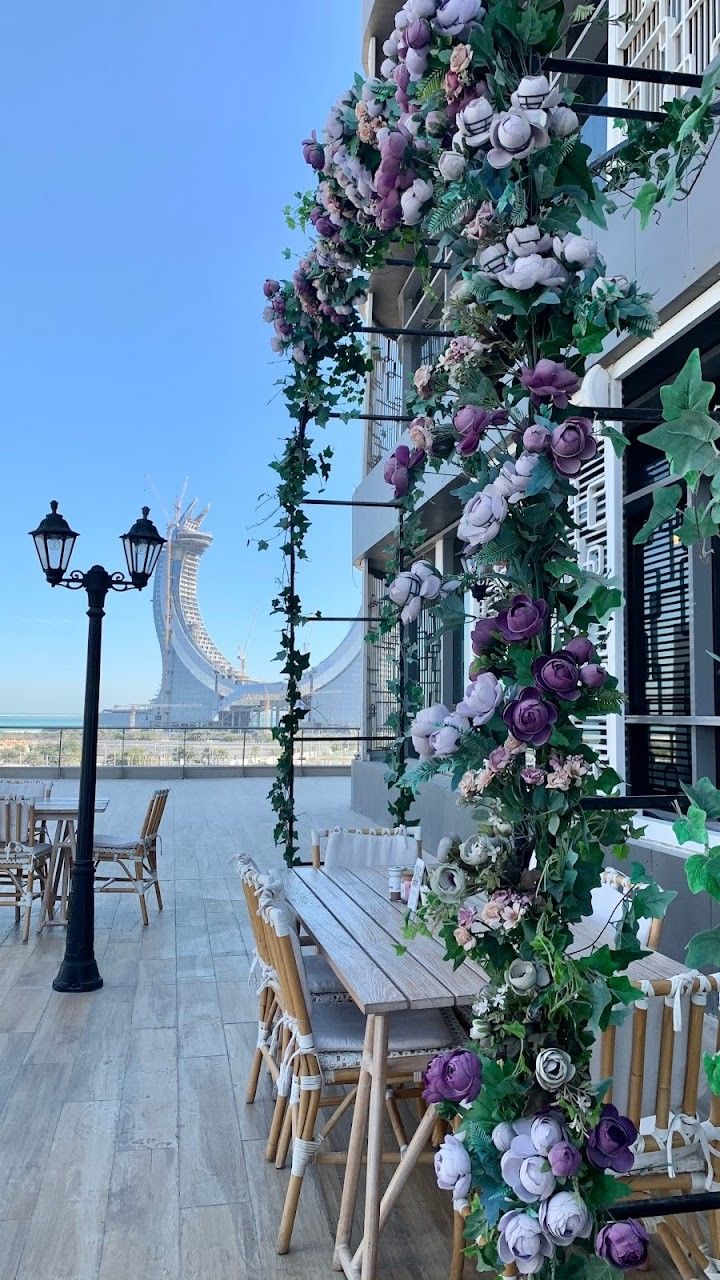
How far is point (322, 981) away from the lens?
9.94ft

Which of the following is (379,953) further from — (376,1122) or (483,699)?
(483,699)

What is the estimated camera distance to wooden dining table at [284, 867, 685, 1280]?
6.89ft

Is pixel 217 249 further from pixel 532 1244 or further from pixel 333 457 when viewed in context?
pixel 532 1244

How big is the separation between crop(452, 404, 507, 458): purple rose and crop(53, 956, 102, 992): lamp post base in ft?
12.2

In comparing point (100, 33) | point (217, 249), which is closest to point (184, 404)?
point (217, 249)

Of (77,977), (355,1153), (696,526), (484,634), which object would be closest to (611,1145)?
(484,634)

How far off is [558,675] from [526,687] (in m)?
0.05

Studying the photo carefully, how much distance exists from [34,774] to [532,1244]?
14.4m

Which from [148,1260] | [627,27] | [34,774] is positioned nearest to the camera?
[148,1260]

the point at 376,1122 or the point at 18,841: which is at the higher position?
the point at 18,841

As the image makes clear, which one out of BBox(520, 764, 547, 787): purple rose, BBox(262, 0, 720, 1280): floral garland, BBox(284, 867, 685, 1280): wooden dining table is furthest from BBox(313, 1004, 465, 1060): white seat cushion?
BBox(520, 764, 547, 787): purple rose

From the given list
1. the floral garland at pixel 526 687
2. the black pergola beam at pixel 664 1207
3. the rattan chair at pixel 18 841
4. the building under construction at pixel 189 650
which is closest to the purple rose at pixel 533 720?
the floral garland at pixel 526 687

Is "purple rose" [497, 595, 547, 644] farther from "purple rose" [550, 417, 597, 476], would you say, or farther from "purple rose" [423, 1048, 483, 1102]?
"purple rose" [423, 1048, 483, 1102]

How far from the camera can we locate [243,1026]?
3758 mm
